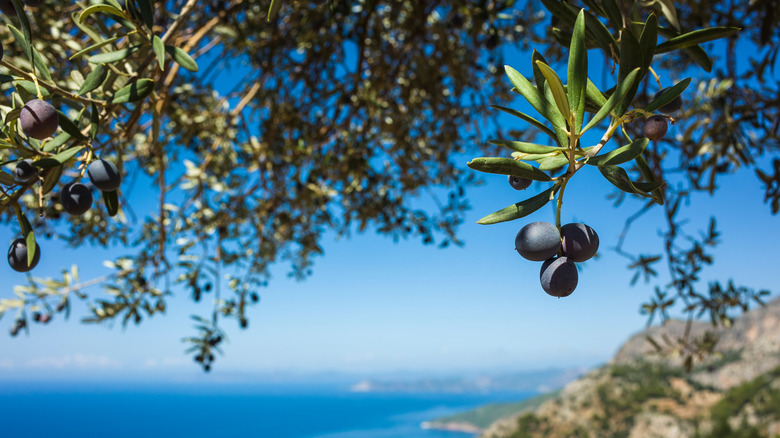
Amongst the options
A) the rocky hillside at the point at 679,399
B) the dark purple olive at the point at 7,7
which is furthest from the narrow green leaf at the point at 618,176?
the rocky hillside at the point at 679,399

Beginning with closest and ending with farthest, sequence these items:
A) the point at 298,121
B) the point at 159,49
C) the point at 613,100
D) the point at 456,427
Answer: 1. the point at 613,100
2. the point at 159,49
3. the point at 298,121
4. the point at 456,427

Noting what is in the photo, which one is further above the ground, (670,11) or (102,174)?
(670,11)

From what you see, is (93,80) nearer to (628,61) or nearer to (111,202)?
(111,202)

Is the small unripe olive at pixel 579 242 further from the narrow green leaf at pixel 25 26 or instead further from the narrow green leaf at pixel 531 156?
the narrow green leaf at pixel 25 26

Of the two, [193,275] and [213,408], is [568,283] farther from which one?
[213,408]

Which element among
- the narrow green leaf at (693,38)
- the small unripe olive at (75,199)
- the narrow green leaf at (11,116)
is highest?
the narrow green leaf at (11,116)

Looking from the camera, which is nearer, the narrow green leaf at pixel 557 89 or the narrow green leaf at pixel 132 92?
the narrow green leaf at pixel 557 89

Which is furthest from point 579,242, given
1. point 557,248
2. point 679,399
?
point 679,399

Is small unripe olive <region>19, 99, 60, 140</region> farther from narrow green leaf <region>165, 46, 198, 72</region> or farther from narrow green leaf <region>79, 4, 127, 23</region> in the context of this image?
narrow green leaf <region>165, 46, 198, 72</region>
